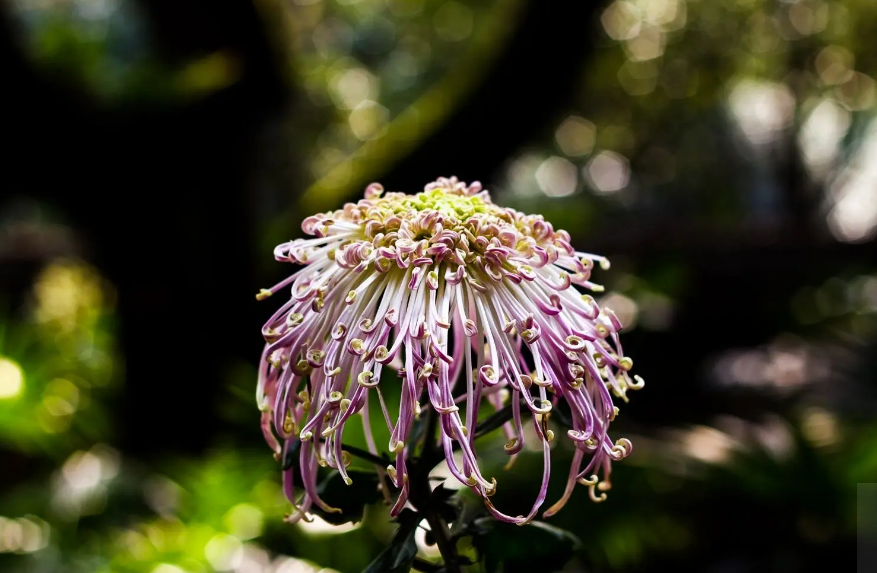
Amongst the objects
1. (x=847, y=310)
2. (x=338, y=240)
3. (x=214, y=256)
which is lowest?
(x=338, y=240)

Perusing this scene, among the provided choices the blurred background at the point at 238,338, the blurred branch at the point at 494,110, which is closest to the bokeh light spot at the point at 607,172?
the blurred background at the point at 238,338

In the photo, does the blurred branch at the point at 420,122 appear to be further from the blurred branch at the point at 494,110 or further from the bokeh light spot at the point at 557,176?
the bokeh light spot at the point at 557,176

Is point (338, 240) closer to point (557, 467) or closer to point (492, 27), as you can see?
point (557, 467)

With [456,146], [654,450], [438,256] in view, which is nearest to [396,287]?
[438,256]

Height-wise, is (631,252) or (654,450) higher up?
(631,252)

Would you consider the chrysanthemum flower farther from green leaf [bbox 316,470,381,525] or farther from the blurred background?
the blurred background

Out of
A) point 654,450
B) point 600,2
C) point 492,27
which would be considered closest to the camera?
point 654,450

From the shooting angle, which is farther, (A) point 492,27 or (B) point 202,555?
(A) point 492,27

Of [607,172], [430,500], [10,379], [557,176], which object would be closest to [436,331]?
[430,500]
